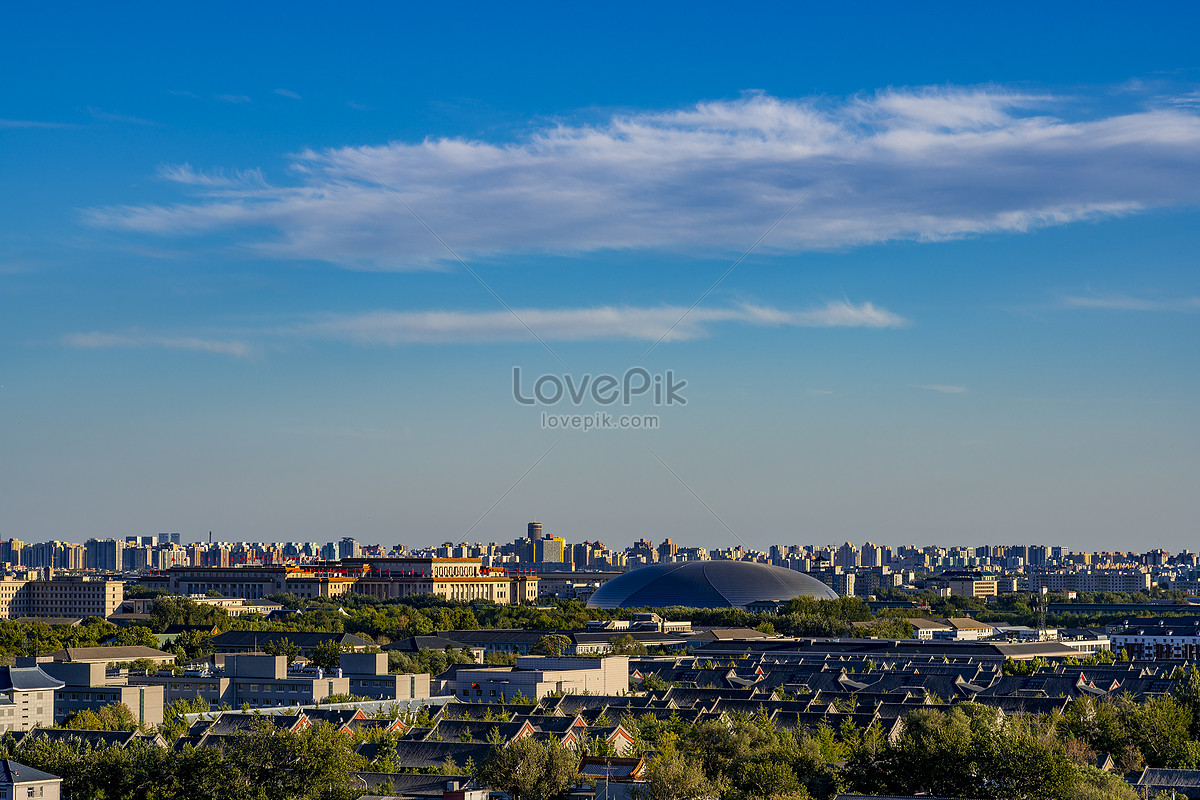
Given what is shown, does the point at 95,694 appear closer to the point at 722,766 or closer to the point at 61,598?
the point at 722,766

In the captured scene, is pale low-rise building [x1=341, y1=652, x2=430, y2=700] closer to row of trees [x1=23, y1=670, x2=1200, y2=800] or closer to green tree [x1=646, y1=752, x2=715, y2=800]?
row of trees [x1=23, y1=670, x2=1200, y2=800]

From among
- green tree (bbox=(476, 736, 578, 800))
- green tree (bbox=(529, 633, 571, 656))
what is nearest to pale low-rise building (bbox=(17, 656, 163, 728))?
green tree (bbox=(476, 736, 578, 800))

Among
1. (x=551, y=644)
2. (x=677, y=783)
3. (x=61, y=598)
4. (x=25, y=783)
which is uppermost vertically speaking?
(x=677, y=783)

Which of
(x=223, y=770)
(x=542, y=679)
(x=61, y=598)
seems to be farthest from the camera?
(x=61, y=598)

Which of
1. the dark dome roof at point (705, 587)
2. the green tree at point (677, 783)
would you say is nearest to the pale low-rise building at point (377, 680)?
the green tree at point (677, 783)

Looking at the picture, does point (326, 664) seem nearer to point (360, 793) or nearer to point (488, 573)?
point (360, 793)

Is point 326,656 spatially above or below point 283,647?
above

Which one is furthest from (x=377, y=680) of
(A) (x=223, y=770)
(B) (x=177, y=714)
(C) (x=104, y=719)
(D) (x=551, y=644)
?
(A) (x=223, y=770)

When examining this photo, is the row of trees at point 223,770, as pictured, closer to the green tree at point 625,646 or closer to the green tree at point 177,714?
the green tree at point 177,714
